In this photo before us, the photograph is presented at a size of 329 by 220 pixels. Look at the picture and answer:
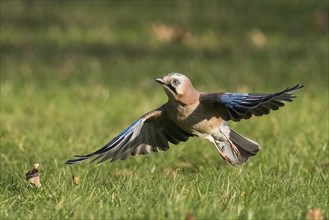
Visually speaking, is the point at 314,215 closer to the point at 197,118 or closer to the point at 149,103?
the point at 197,118

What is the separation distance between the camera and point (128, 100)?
984 cm

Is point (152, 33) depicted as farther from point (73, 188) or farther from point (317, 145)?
point (73, 188)

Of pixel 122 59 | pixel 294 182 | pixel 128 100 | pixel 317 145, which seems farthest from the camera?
pixel 122 59

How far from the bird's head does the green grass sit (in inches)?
19.0

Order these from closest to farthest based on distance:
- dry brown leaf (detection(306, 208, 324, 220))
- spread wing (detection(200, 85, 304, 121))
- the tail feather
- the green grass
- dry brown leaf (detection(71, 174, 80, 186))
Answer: dry brown leaf (detection(306, 208, 324, 220)) < the green grass < spread wing (detection(200, 85, 304, 121)) < dry brown leaf (detection(71, 174, 80, 186)) < the tail feather

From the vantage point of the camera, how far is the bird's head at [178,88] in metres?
5.76

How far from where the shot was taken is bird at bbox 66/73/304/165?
18.8ft

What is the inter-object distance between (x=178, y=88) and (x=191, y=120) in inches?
10.6

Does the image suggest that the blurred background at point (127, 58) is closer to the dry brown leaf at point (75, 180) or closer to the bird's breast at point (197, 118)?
the dry brown leaf at point (75, 180)

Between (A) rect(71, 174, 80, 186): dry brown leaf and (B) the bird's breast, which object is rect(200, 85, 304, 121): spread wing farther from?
(A) rect(71, 174, 80, 186): dry brown leaf

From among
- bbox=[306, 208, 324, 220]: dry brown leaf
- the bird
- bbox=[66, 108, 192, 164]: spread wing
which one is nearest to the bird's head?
the bird

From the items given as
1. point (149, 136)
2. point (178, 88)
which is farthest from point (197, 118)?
point (149, 136)

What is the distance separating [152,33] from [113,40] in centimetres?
60

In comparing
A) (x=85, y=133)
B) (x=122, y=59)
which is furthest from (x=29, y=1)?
(x=85, y=133)
